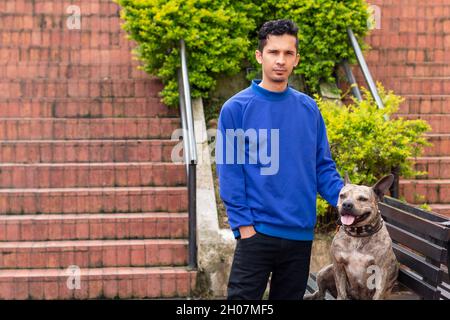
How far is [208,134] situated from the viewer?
8711mm

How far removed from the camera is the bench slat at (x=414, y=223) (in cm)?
450

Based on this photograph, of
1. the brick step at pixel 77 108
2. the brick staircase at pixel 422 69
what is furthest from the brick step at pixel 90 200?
the brick staircase at pixel 422 69

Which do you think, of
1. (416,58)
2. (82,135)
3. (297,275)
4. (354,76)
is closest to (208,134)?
(82,135)

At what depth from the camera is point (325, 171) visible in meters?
4.22

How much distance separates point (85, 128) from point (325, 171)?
4985mm

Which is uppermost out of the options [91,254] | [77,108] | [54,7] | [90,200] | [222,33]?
[54,7]

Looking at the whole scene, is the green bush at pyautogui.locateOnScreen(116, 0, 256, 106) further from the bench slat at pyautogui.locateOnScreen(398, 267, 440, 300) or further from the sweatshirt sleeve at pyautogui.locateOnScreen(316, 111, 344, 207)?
the sweatshirt sleeve at pyautogui.locateOnScreen(316, 111, 344, 207)

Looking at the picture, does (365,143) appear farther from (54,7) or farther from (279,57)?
(54,7)

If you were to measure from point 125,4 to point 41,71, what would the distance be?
63.5 inches

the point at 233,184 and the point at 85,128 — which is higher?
the point at 85,128

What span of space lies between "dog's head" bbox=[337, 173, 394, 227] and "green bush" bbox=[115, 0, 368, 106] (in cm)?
460

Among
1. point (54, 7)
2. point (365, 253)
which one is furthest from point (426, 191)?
point (54, 7)

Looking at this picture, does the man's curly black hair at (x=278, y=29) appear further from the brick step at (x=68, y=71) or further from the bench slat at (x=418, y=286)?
the brick step at (x=68, y=71)

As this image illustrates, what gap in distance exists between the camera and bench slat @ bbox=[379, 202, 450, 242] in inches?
177
